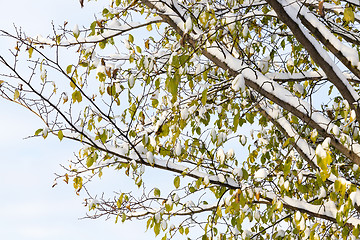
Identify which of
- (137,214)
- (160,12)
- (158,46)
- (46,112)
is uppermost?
(158,46)

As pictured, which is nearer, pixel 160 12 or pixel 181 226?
pixel 160 12

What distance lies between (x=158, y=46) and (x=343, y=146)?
2959 mm

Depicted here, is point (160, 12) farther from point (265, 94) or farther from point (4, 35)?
point (4, 35)

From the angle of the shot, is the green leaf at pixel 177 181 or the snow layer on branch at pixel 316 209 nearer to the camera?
the green leaf at pixel 177 181

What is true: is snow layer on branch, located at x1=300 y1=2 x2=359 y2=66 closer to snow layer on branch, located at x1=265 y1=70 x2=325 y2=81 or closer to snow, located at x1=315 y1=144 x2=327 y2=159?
snow layer on branch, located at x1=265 y1=70 x2=325 y2=81

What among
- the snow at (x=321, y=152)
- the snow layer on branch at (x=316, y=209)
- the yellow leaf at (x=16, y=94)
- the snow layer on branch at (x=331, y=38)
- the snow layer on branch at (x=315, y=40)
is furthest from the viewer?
the snow layer on branch at (x=316, y=209)

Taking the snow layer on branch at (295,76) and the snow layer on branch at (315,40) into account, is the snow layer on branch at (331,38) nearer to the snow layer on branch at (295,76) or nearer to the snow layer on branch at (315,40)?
the snow layer on branch at (315,40)

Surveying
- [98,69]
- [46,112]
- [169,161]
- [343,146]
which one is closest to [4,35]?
[46,112]

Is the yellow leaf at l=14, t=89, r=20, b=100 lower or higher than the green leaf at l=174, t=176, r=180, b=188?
higher

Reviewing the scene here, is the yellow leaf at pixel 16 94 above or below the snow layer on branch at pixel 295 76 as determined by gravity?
below

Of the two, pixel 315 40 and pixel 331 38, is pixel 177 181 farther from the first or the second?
pixel 331 38

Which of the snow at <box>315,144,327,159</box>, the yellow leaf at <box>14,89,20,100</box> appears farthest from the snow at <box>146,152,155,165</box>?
the snow at <box>315,144,327,159</box>

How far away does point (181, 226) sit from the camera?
213 inches

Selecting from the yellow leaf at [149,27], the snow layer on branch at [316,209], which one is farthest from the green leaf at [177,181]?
the yellow leaf at [149,27]
